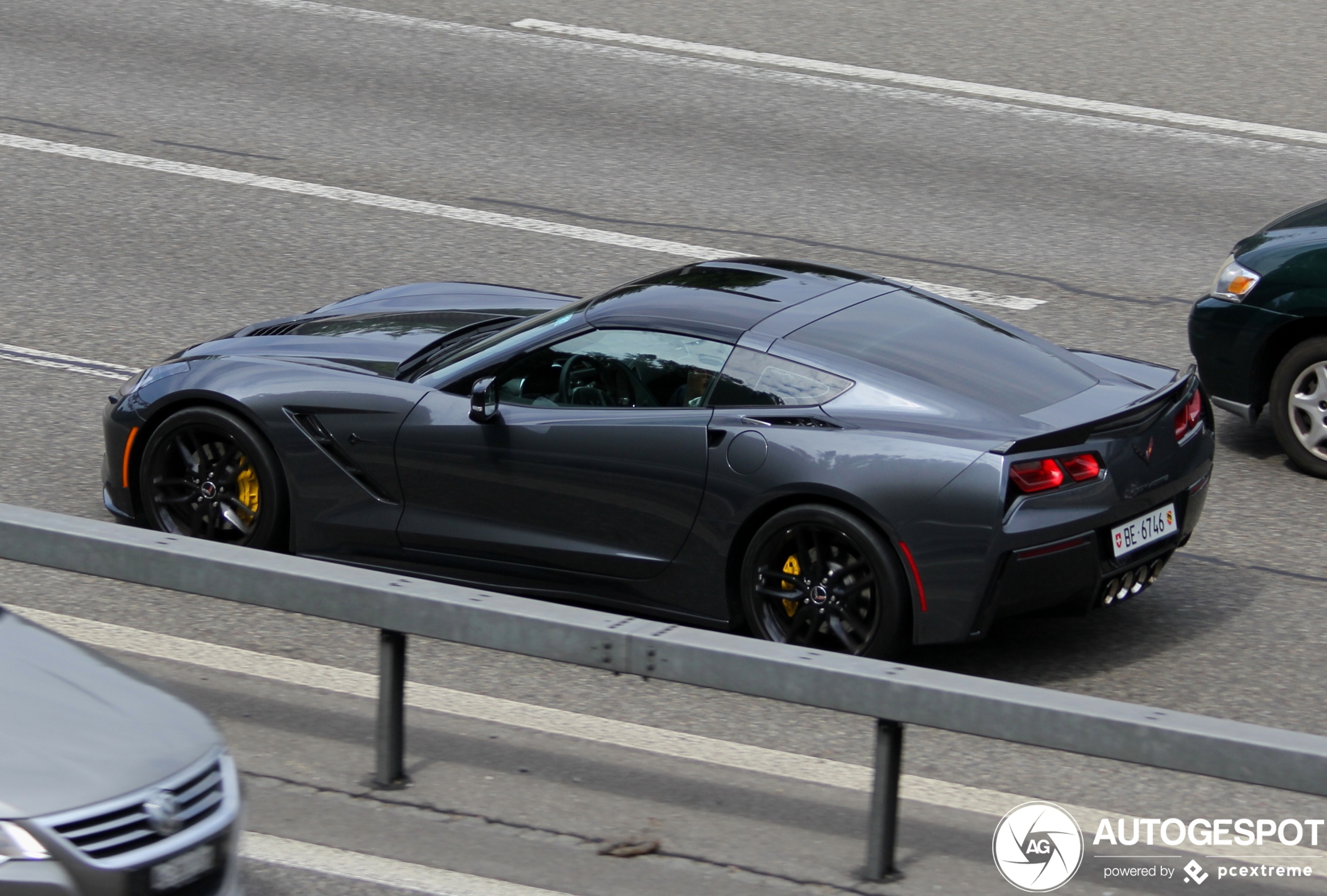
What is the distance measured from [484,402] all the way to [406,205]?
5205mm

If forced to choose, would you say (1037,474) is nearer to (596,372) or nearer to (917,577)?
(917,577)

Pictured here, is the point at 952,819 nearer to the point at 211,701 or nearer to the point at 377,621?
the point at 377,621

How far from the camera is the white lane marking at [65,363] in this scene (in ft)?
30.2

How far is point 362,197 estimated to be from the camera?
1183 cm

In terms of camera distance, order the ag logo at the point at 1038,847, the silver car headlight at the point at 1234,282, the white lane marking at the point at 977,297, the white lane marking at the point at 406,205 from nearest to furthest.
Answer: the ag logo at the point at 1038,847, the silver car headlight at the point at 1234,282, the white lane marking at the point at 977,297, the white lane marking at the point at 406,205

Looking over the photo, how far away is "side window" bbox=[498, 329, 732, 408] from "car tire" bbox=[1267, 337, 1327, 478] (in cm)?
330

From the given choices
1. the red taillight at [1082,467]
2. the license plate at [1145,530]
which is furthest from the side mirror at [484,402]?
the license plate at [1145,530]

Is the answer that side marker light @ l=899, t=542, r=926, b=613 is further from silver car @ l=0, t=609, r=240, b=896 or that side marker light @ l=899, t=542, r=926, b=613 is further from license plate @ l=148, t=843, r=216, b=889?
license plate @ l=148, t=843, r=216, b=889

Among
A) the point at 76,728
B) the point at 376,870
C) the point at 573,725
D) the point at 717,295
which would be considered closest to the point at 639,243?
the point at 717,295

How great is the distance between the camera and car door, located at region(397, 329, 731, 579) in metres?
6.61

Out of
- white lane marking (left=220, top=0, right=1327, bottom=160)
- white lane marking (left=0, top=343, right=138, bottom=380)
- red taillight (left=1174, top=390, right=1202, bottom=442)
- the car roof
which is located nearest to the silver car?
the car roof

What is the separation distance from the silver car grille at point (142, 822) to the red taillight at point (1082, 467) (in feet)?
10.5

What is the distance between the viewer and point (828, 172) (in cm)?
1243

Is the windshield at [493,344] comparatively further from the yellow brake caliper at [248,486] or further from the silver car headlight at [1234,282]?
the silver car headlight at [1234,282]
